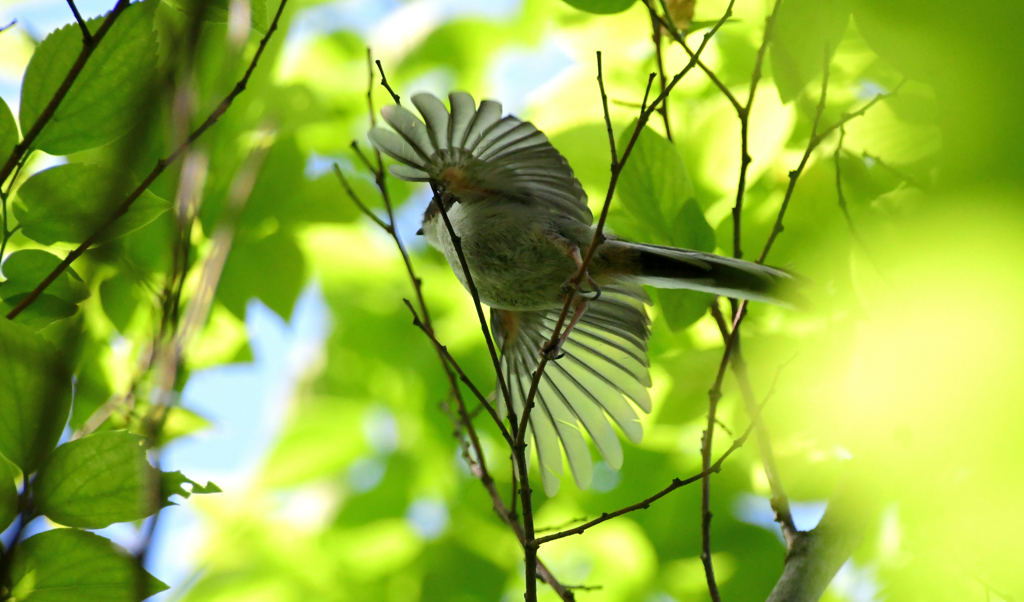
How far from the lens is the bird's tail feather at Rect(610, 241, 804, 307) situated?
1.48 meters

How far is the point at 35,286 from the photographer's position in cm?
119

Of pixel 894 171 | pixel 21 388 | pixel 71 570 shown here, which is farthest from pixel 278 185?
pixel 894 171

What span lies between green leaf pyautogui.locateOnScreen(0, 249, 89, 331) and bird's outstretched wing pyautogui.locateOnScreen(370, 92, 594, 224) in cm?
57

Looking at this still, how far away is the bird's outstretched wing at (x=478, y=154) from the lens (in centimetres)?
153

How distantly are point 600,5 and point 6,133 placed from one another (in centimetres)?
101

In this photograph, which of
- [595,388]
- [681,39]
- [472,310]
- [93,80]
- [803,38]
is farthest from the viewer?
[472,310]

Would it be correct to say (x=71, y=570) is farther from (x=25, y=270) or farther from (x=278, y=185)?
(x=278, y=185)

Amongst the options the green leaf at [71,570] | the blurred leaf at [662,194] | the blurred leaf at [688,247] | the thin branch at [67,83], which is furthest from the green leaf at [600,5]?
the green leaf at [71,570]

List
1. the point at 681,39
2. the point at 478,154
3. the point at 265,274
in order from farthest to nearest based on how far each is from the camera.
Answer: the point at 265,274
the point at 478,154
the point at 681,39

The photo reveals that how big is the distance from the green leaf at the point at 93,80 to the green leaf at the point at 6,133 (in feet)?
0.05

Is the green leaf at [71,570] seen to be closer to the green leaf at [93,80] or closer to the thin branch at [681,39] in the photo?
the green leaf at [93,80]

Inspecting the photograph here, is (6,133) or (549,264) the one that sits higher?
(549,264)

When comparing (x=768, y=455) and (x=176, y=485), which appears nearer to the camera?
(x=176, y=485)

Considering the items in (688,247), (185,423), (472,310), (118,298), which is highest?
(472,310)
